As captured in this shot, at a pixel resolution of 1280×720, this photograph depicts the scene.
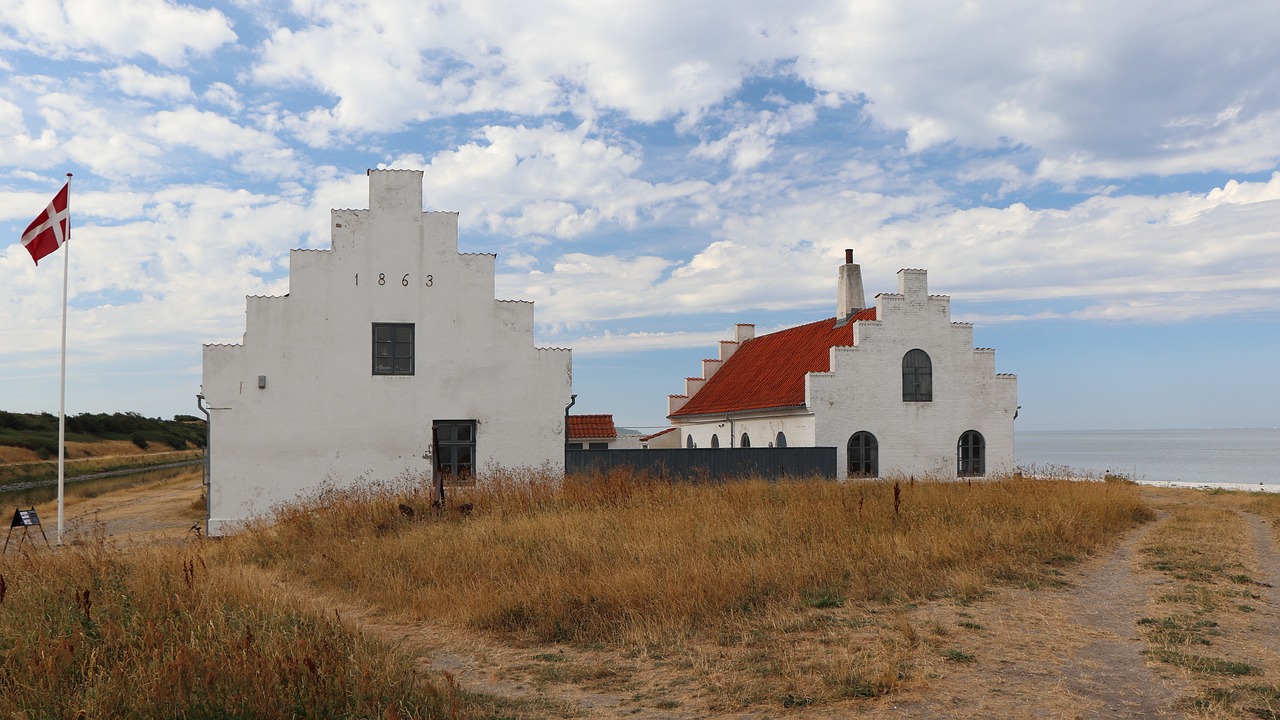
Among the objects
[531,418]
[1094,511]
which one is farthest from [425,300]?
[1094,511]

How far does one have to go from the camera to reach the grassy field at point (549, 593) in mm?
6582

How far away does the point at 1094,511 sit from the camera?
1577 cm

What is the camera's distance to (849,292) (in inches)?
1195

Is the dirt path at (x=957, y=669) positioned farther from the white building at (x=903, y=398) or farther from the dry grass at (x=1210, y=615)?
the white building at (x=903, y=398)

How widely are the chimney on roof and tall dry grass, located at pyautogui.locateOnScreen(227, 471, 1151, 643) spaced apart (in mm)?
13397

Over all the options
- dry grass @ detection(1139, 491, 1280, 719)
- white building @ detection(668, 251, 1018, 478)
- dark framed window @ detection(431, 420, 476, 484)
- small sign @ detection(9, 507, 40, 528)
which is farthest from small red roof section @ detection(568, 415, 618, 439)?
small sign @ detection(9, 507, 40, 528)

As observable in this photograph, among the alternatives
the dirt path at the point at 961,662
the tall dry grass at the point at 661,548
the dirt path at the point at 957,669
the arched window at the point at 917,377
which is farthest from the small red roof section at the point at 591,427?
the dirt path at the point at 957,669

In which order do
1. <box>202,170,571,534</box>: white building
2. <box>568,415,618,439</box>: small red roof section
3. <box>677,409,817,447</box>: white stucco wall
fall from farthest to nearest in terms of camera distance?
<box>568,415,618,439</box>: small red roof section
<box>677,409,817,447</box>: white stucco wall
<box>202,170,571,534</box>: white building

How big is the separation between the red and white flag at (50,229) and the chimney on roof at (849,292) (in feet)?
72.7

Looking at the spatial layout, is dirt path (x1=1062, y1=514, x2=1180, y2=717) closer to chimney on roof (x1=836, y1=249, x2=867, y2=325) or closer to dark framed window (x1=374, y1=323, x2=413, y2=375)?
dark framed window (x1=374, y1=323, x2=413, y2=375)

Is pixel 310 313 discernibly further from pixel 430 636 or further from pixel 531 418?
pixel 430 636

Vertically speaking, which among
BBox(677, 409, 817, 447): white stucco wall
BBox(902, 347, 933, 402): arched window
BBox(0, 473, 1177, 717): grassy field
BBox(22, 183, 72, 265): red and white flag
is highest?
BBox(22, 183, 72, 265): red and white flag

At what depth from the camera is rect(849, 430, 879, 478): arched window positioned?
26.1 meters

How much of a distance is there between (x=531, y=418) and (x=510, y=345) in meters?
1.90
